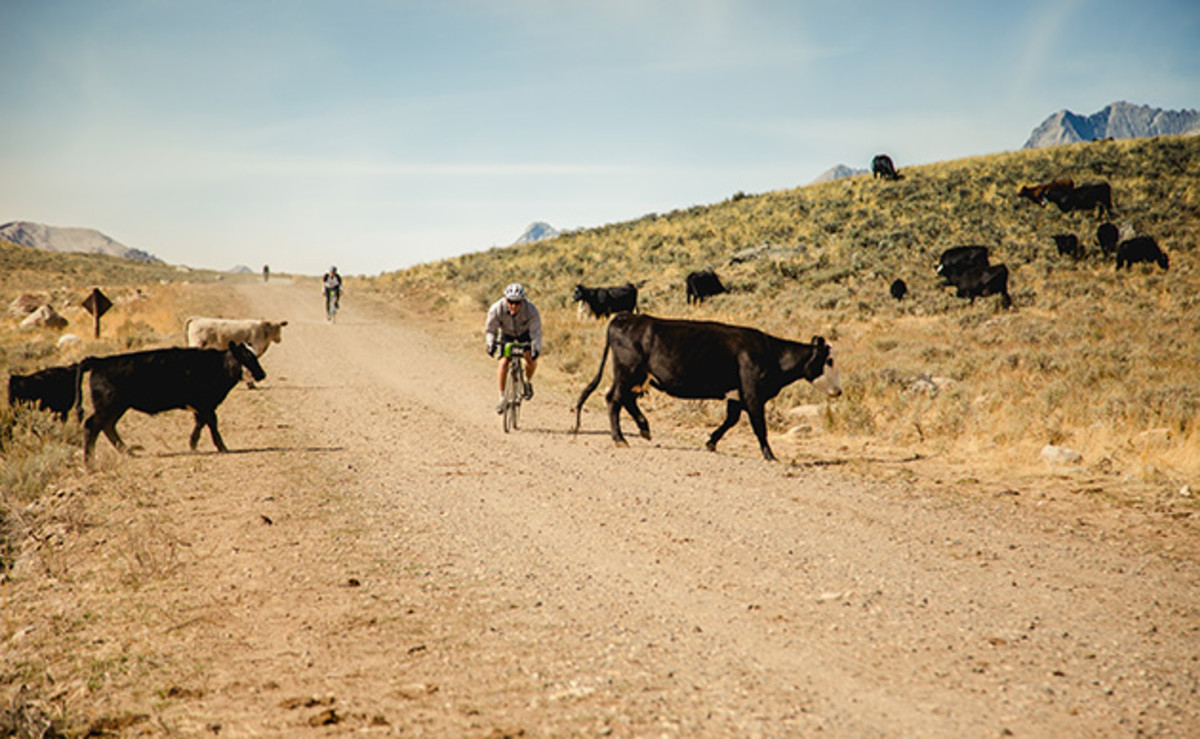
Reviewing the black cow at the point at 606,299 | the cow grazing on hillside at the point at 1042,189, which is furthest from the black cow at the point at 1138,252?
the black cow at the point at 606,299

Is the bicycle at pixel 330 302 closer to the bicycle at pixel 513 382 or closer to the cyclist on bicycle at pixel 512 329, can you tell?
the cyclist on bicycle at pixel 512 329

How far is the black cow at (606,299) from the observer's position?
2938cm

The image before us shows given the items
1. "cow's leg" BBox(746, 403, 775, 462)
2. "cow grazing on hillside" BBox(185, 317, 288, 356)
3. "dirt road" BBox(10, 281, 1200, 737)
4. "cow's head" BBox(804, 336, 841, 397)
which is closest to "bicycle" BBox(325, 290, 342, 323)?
"cow grazing on hillside" BBox(185, 317, 288, 356)

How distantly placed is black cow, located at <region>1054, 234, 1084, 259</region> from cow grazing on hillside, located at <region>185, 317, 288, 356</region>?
102 ft

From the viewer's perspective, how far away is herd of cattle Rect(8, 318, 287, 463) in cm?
989

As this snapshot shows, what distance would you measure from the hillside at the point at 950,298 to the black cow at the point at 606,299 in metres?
1.21

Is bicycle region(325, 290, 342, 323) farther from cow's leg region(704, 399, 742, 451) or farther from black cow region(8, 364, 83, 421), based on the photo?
cow's leg region(704, 399, 742, 451)

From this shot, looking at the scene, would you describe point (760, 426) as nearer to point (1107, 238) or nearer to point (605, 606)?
point (605, 606)

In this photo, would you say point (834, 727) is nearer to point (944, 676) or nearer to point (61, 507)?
point (944, 676)

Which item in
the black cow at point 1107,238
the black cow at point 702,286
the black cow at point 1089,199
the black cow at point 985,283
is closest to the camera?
the black cow at point 985,283

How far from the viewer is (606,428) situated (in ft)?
40.7

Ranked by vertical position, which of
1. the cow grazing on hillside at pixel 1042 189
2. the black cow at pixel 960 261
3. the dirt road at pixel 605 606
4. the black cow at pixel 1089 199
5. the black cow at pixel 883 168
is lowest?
the dirt road at pixel 605 606

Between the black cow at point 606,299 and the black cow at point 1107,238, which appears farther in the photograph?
the black cow at point 1107,238

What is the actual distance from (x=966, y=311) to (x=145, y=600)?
85.6ft
